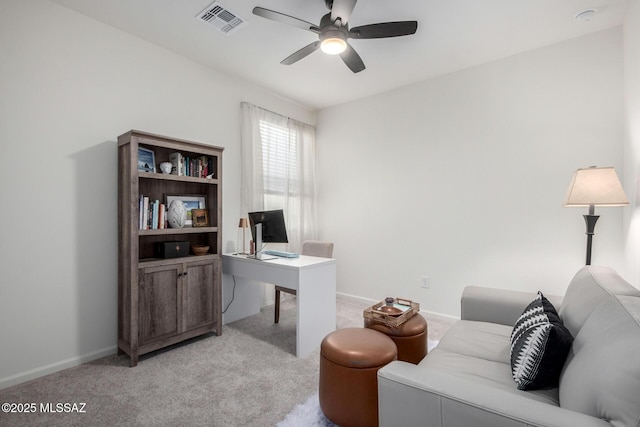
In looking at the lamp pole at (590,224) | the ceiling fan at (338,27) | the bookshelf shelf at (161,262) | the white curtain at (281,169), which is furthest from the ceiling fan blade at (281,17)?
the lamp pole at (590,224)

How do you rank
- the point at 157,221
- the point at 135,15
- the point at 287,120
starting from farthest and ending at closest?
1. the point at 287,120
2. the point at 157,221
3. the point at 135,15

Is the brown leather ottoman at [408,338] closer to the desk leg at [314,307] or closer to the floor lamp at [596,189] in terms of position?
the desk leg at [314,307]

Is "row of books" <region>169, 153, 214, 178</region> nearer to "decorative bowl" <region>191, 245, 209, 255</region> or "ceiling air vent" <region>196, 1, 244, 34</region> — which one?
"decorative bowl" <region>191, 245, 209, 255</region>

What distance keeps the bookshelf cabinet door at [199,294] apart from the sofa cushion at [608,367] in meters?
Answer: 2.63

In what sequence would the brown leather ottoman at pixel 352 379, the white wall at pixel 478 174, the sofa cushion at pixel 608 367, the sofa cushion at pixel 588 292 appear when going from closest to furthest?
1. the sofa cushion at pixel 608 367
2. the sofa cushion at pixel 588 292
3. the brown leather ottoman at pixel 352 379
4. the white wall at pixel 478 174

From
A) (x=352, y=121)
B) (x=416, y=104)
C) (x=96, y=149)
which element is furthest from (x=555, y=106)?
(x=96, y=149)

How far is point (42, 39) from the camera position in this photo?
2254 millimetres

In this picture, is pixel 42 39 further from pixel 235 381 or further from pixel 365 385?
pixel 365 385

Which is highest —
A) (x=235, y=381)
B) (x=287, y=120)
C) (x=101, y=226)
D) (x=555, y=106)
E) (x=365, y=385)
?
(x=287, y=120)

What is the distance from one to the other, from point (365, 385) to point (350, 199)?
2.90 meters

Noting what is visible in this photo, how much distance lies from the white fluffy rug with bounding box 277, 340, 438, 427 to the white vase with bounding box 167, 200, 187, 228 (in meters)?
1.84

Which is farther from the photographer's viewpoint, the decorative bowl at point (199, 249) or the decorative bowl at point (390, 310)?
the decorative bowl at point (199, 249)

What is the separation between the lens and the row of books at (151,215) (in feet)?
8.18

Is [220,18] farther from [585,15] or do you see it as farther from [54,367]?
[54,367]
